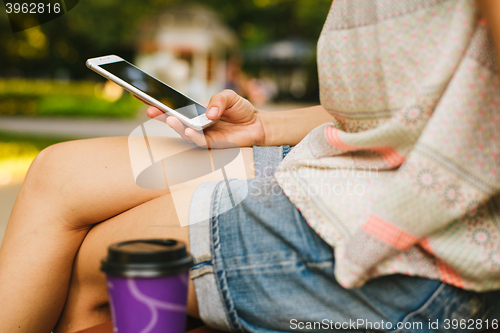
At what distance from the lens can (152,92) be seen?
1.16 meters

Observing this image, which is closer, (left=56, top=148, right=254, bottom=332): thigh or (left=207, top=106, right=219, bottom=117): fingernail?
(left=56, top=148, right=254, bottom=332): thigh

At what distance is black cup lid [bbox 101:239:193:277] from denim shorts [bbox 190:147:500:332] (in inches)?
6.6

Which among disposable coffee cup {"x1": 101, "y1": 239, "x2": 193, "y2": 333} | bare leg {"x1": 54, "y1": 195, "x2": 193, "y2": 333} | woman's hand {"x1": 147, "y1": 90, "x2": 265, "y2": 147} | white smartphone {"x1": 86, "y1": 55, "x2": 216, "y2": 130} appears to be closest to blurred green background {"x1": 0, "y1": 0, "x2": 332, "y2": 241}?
white smartphone {"x1": 86, "y1": 55, "x2": 216, "y2": 130}

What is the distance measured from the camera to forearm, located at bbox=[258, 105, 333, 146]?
123cm

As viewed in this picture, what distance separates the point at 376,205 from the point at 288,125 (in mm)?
680

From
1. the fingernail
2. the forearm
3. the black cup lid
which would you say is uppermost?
the fingernail

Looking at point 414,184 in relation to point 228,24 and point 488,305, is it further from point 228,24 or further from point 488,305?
point 228,24

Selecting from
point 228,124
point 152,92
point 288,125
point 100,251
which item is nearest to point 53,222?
point 100,251

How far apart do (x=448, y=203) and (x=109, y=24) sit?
14911 mm

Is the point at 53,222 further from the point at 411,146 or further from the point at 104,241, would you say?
the point at 411,146

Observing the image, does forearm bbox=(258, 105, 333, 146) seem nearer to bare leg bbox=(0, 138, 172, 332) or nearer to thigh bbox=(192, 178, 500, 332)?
bare leg bbox=(0, 138, 172, 332)

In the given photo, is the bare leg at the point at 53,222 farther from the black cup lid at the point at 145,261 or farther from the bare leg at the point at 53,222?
the black cup lid at the point at 145,261

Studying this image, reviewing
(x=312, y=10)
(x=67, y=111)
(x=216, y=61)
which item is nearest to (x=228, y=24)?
(x=216, y=61)

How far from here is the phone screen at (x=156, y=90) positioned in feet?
3.75
